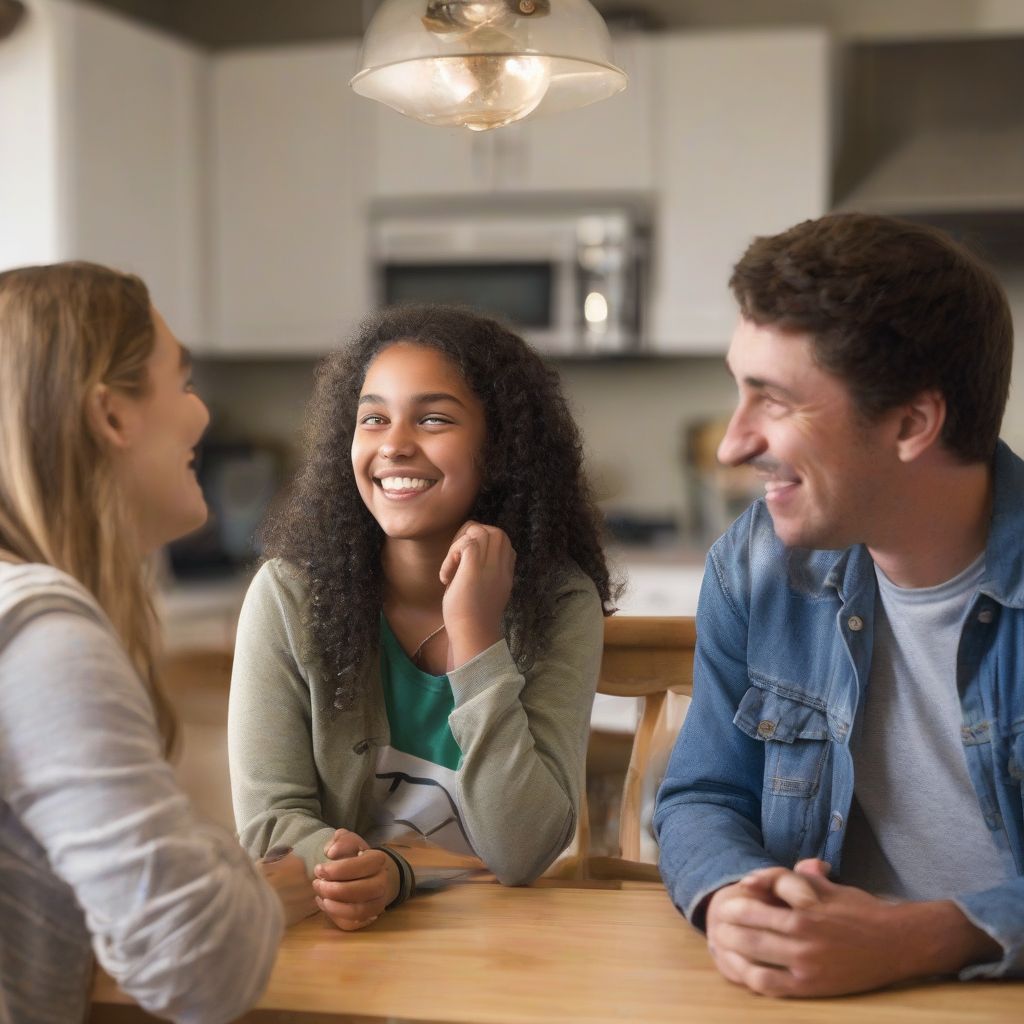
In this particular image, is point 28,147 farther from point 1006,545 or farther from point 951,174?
point 1006,545

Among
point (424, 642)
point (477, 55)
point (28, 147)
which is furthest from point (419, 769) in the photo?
point (28, 147)

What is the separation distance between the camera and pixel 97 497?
3.36ft

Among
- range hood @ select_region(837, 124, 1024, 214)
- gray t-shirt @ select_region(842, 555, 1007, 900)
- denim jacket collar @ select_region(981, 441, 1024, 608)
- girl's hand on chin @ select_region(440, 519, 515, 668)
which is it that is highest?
range hood @ select_region(837, 124, 1024, 214)

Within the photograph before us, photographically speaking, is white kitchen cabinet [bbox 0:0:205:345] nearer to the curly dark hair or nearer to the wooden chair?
the curly dark hair

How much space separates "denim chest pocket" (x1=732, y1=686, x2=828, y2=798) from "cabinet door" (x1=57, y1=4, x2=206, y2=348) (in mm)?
3014

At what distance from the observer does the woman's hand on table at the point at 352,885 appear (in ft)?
3.84

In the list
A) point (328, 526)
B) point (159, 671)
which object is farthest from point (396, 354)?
point (159, 671)

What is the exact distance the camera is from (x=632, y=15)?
170 inches

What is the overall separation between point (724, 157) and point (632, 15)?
0.55 metres

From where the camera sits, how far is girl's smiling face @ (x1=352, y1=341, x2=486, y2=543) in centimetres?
150

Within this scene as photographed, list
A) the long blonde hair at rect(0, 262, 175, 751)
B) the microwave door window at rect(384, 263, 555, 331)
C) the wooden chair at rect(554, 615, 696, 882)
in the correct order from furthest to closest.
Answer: the microwave door window at rect(384, 263, 555, 331) → the wooden chair at rect(554, 615, 696, 882) → the long blonde hair at rect(0, 262, 175, 751)

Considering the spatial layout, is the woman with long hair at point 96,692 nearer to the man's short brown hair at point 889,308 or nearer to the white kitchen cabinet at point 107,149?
the man's short brown hair at point 889,308

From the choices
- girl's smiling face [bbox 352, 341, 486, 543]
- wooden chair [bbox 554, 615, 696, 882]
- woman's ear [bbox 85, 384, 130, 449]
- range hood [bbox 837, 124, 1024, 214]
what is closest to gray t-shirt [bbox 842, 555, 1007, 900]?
wooden chair [bbox 554, 615, 696, 882]

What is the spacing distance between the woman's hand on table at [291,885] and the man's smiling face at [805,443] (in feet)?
1.70
